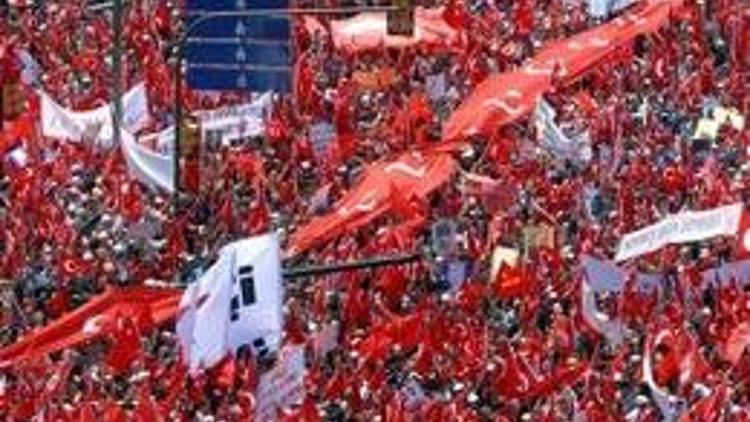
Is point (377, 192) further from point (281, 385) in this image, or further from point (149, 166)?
point (281, 385)

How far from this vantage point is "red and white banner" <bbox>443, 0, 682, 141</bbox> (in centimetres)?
3391

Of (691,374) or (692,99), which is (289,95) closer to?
(692,99)

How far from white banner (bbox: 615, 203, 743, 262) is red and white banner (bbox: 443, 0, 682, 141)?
656 centimetres

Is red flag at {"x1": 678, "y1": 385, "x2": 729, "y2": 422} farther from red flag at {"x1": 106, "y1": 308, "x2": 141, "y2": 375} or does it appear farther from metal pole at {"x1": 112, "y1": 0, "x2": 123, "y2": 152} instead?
metal pole at {"x1": 112, "y1": 0, "x2": 123, "y2": 152}

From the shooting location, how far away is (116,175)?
30.7 m

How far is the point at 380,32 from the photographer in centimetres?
3891

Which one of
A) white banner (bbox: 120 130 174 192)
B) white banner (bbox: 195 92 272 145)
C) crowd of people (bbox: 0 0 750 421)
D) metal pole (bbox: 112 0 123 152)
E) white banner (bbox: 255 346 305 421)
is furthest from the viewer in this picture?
white banner (bbox: 195 92 272 145)

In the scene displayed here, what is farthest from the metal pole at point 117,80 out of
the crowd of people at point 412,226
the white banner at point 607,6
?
the white banner at point 607,6

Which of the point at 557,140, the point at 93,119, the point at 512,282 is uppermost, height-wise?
the point at 512,282

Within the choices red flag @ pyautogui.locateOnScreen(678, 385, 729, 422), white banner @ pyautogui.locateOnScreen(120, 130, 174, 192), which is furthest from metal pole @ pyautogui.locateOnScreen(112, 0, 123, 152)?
red flag @ pyautogui.locateOnScreen(678, 385, 729, 422)

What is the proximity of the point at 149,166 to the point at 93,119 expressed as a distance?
303cm

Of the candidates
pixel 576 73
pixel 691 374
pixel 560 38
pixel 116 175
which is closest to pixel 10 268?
pixel 116 175

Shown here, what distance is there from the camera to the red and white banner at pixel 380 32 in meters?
38.4

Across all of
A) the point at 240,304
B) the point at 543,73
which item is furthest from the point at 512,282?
the point at 543,73
